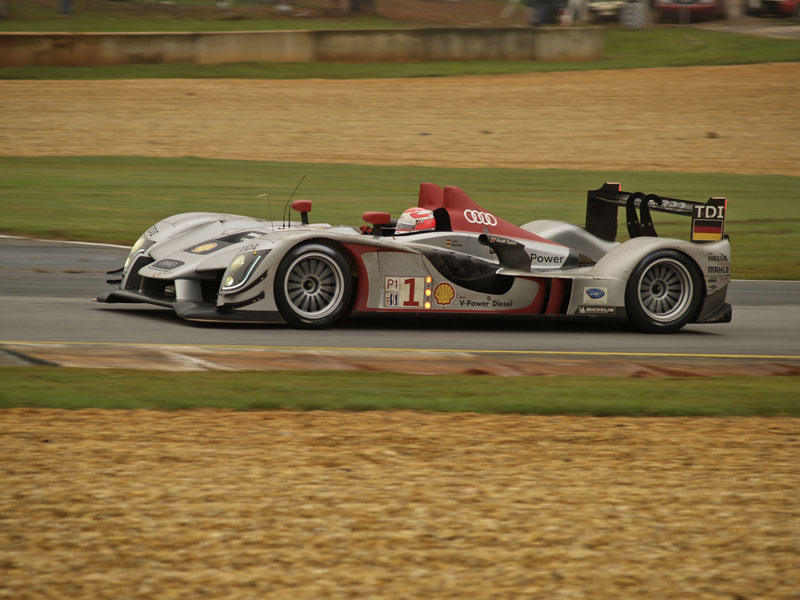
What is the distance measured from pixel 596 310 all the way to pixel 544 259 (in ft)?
2.23

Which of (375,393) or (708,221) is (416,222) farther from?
(375,393)

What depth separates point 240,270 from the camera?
9.88 metres

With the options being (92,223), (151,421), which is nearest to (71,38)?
(92,223)

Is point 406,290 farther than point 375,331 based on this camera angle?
No

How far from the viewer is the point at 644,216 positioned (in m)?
11.8

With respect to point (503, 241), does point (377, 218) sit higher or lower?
higher

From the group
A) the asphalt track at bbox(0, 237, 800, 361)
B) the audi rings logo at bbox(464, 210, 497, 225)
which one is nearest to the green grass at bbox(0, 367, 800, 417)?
the asphalt track at bbox(0, 237, 800, 361)

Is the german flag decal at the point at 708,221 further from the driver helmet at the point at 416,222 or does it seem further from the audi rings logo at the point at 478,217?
the driver helmet at the point at 416,222

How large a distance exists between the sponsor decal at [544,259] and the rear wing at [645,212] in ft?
3.35

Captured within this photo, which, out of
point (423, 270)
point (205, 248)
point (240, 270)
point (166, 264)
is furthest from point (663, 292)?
point (166, 264)

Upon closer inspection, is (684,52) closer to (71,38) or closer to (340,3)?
(340,3)

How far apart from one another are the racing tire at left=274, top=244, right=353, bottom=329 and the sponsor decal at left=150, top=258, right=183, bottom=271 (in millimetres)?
1013

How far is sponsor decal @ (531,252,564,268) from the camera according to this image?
1101cm

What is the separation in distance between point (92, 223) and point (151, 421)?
33.3 ft
